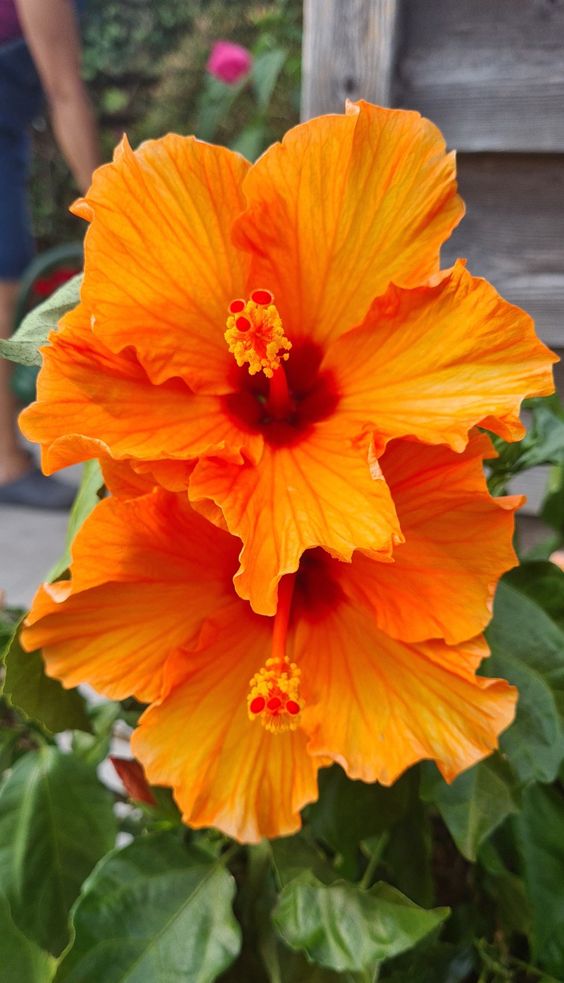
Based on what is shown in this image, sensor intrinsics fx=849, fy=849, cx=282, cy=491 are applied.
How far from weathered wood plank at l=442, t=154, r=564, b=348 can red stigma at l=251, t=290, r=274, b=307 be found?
2.53ft

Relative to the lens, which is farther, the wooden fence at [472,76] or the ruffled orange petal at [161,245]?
the wooden fence at [472,76]

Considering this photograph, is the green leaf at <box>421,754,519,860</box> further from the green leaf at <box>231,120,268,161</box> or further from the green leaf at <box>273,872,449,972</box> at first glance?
the green leaf at <box>231,120,268,161</box>

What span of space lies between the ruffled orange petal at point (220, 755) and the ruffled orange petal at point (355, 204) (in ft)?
0.54

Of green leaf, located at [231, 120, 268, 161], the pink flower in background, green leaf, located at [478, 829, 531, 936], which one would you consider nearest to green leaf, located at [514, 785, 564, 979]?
green leaf, located at [478, 829, 531, 936]

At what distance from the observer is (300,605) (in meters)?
0.41

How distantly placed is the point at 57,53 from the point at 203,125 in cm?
140

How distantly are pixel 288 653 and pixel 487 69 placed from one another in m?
0.83

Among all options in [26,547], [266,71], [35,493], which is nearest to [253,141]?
[266,71]

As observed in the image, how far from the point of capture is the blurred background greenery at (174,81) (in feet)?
8.96

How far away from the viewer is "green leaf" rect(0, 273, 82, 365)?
0.40 meters

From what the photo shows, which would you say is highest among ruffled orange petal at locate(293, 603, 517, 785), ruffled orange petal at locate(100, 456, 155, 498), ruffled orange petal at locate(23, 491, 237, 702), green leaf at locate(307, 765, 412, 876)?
ruffled orange petal at locate(100, 456, 155, 498)

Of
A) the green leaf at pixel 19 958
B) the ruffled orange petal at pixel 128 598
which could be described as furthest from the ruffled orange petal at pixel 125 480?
the green leaf at pixel 19 958

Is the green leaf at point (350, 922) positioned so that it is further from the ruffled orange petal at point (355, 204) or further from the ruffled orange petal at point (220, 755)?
the ruffled orange petal at point (355, 204)

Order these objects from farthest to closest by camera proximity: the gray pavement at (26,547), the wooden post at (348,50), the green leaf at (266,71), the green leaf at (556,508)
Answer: the green leaf at (266,71), the gray pavement at (26,547), the wooden post at (348,50), the green leaf at (556,508)
